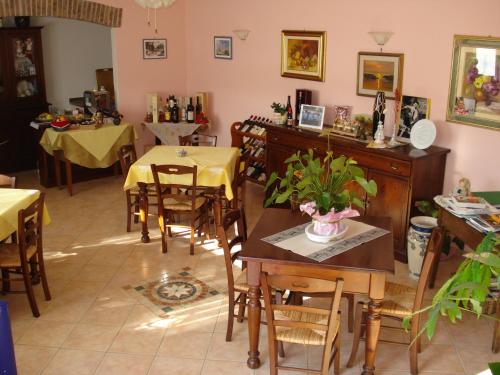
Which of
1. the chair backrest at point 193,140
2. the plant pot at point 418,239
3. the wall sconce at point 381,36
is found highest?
the wall sconce at point 381,36

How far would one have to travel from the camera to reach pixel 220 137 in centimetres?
862

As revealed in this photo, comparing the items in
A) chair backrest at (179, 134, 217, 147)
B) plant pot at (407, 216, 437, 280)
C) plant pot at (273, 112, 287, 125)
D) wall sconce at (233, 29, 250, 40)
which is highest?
wall sconce at (233, 29, 250, 40)

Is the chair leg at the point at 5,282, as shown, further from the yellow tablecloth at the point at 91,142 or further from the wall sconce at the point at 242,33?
the wall sconce at the point at 242,33

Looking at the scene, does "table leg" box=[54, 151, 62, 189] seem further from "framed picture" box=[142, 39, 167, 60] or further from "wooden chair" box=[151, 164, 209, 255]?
"wooden chair" box=[151, 164, 209, 255]

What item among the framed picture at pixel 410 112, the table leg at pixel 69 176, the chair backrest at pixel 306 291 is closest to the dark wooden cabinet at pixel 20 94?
the table leg at pixel 69 176

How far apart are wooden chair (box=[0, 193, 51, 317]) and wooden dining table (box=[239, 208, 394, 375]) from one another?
176 cm

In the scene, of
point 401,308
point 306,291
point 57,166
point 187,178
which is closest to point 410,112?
point 187,178

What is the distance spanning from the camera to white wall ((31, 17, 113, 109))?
8984 millimetres

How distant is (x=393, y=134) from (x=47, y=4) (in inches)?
179

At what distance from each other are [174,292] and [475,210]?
256cm

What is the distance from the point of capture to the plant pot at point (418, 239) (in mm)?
5137

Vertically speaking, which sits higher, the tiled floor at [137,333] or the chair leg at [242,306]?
the chair leg at [242,306]

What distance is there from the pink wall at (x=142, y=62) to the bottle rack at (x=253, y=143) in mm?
1571

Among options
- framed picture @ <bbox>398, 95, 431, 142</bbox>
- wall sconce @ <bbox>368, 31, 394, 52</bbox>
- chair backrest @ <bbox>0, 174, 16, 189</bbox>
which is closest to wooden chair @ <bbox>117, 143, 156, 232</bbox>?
chair backrest @ <bbox>0, 174, 16, 189</bbox>
